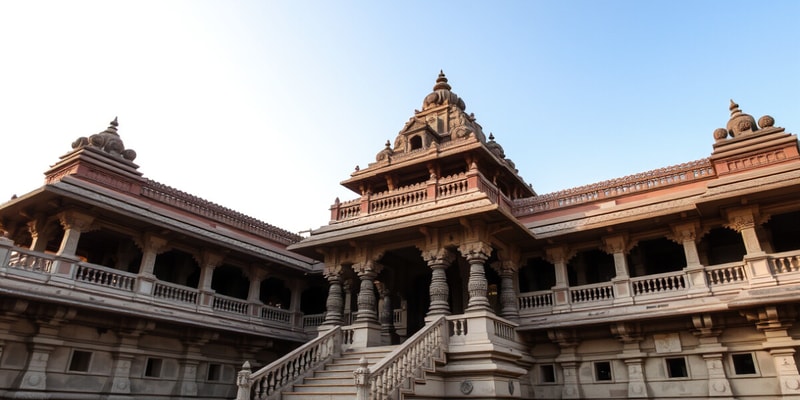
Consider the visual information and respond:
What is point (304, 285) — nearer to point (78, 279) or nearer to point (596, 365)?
point (78, 279)

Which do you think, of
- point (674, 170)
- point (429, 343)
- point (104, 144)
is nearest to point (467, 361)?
point (429, 343)

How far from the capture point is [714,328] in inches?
480

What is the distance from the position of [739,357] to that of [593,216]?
4837 mm

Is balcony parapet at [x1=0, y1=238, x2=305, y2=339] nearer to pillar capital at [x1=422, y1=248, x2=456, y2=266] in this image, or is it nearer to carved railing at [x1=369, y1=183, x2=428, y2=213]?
carved railing at [x1=369, y1=183, x2=428, y2=213]

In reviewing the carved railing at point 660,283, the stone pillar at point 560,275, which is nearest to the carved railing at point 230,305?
the stone pillar at point 560,275

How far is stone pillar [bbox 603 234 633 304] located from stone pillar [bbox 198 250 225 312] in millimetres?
12117

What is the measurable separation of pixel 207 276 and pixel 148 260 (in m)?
1.95

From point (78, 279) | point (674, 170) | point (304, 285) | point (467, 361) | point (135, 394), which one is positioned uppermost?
point (674, 170)

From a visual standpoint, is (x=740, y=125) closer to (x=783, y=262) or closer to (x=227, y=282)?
(x=783, y=262)

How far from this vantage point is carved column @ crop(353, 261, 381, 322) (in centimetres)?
1447

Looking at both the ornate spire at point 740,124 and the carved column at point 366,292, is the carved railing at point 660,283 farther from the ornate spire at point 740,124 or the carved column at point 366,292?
the carved column at point 366,292

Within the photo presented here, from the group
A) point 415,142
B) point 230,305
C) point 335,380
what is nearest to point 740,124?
point 415,142

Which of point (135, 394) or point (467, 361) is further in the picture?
point (135, 394)

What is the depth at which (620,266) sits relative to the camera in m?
14.0
